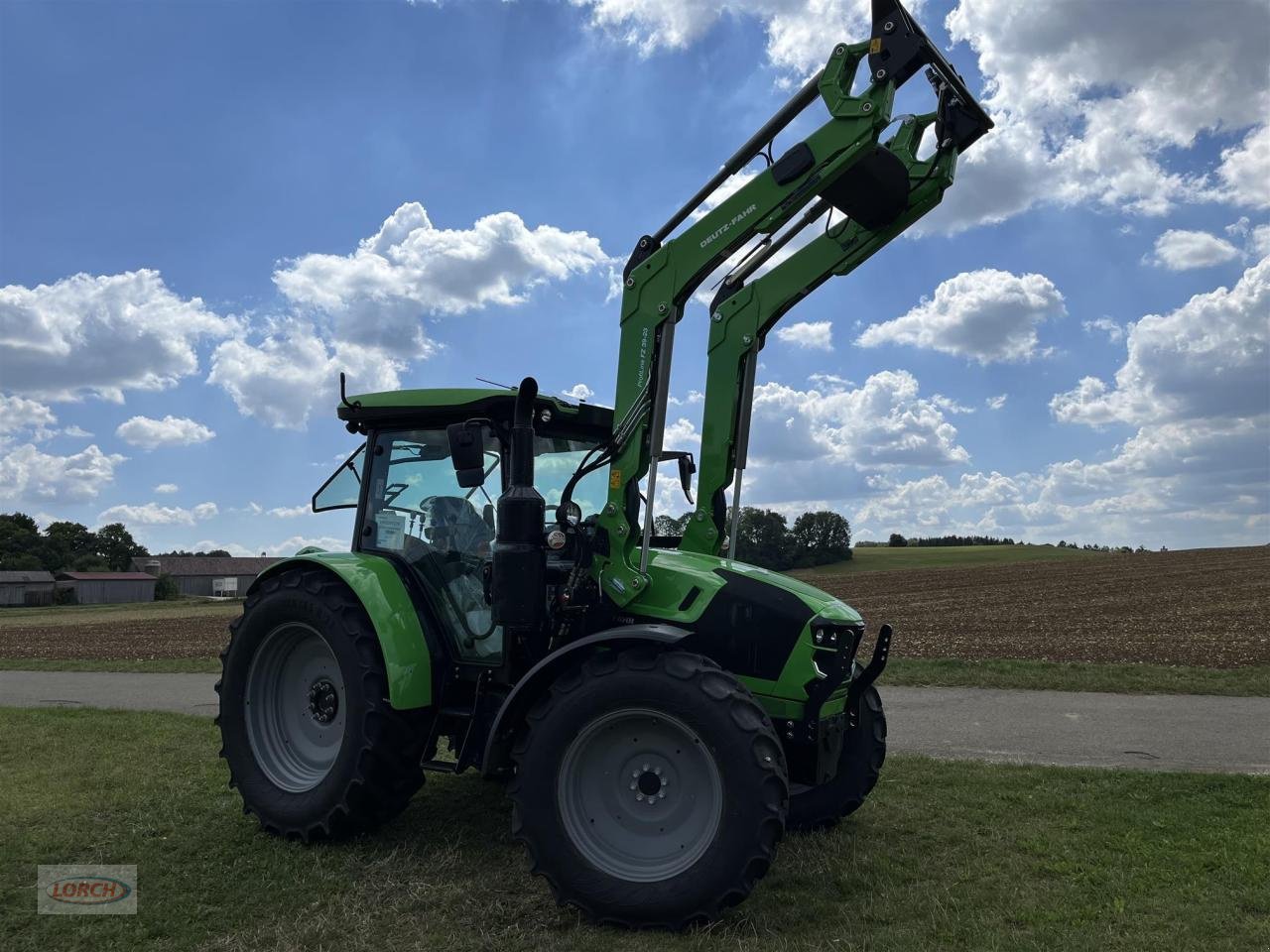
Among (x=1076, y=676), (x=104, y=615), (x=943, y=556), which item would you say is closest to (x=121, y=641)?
(x=1076, y=676)

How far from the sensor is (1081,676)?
38.2 ft

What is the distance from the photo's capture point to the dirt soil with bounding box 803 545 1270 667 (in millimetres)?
14367

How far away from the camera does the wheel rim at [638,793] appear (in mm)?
4324

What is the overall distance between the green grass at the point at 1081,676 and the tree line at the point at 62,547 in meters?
77.7

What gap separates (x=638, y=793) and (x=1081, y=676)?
356 inches

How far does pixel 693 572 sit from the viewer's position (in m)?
5.06

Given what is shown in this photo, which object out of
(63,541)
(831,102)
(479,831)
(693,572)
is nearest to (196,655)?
(479,831)

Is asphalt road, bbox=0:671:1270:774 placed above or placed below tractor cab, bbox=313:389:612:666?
below

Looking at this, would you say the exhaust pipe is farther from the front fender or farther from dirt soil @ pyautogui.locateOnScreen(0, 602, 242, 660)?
dirt soil @ pyautogui.locateOnScreen(0, 602, 242, 660)

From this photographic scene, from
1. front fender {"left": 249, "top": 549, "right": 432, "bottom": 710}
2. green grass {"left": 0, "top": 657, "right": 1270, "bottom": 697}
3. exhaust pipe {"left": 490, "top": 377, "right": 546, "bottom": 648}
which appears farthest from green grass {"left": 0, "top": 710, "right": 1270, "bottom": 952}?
green grass {"left": 0, "top": 657, "right": 1270, "bottom": 697}

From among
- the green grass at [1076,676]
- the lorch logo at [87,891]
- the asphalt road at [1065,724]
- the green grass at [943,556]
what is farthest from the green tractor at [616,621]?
the green grass at [943,556]

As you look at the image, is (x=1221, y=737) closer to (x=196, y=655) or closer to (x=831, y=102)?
(x=831, y=102)

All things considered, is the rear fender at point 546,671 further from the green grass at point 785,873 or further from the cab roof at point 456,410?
the cab roof at point 456,410

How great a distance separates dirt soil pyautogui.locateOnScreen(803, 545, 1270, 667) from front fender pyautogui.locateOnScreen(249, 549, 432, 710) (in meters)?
6.34
